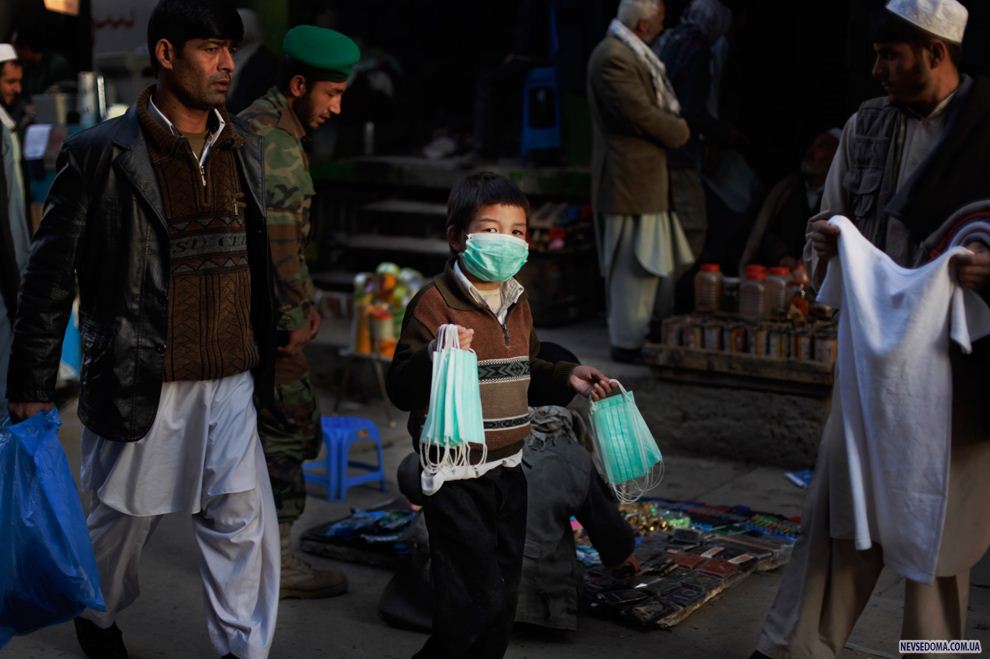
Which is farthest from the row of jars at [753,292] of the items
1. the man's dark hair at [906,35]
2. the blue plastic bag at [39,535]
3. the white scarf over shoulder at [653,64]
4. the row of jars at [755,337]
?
the blue plastic bag at [39,535]

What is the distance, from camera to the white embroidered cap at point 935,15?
11.8 feet

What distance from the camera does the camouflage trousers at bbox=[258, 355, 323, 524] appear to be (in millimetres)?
4860

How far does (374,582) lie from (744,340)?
2.51m

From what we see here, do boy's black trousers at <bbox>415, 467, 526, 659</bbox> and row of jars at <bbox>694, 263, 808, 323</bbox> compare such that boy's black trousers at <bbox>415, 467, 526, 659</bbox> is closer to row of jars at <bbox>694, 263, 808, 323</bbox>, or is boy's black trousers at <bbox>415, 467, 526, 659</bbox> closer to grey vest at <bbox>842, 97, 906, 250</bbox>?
grey vest at <bbox>842, 97, 906, 250</bbox>

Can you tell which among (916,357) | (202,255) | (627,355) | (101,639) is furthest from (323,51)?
(627,355)

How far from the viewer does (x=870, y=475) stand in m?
3.56

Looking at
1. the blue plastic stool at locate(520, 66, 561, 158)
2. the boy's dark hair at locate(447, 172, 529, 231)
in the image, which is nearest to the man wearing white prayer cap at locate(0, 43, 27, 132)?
the blue plastic stool at locate(520, 66, 561, 158)

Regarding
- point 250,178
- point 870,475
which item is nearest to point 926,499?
point 870,475

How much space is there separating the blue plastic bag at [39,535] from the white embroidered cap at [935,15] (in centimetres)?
258

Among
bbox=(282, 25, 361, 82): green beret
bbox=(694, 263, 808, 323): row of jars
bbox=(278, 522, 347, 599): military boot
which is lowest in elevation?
bbox=(278, 522, 347, 599): military boot

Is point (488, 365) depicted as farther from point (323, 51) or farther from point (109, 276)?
point (323, 51)

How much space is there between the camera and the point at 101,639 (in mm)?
4195

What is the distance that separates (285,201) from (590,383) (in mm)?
1558

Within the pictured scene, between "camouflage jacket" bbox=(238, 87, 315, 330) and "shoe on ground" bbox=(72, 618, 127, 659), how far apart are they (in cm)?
119
